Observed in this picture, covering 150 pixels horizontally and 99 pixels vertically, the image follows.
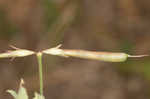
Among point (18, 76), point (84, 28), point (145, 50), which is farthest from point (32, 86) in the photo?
point (145, 50)

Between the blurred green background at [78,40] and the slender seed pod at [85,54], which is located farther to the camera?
the blurred green background at [78,40]

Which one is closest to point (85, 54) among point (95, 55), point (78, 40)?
point (95, 55)

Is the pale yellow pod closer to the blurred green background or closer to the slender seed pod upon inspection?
the slender seed pod

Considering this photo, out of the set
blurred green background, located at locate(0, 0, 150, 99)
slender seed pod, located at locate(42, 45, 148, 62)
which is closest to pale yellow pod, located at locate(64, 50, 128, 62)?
slender seed pod, located at locate(42, 45, 148, 62)

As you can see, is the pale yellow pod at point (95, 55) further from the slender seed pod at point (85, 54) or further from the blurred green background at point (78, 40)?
the blurred green background at point (78, 40)

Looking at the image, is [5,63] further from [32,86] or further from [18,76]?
[32,86]

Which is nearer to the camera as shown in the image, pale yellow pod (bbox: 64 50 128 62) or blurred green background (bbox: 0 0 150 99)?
pale yellow pod (bbox: 64 50 128 62)

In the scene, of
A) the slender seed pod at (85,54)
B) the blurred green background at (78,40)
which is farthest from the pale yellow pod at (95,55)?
the blurred green background at (78,40)

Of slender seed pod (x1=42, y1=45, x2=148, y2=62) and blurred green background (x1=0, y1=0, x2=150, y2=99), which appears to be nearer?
slender seed pod (x1=42, y1=45, x2=148, y2=62)
